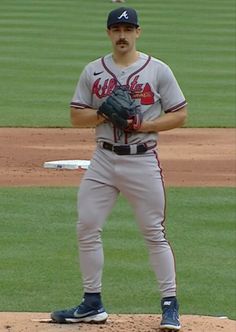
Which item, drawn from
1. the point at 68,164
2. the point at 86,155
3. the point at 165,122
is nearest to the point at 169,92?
the point at 165,122

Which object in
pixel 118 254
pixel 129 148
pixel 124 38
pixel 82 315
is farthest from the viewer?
pixel 118 254

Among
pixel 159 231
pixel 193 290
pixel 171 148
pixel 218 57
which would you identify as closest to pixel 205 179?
pixel 171 148

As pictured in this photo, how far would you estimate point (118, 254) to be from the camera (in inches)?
386

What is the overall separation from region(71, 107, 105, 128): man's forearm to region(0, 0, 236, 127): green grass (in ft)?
33.8

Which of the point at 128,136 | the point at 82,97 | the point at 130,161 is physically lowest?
the point at 130,161

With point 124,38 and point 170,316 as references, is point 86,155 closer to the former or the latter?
point 170,316

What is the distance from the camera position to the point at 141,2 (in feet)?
130

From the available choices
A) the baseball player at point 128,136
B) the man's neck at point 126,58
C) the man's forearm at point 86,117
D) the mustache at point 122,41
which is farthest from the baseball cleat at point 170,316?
the mustache at point 122,41

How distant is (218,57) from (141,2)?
14511mm

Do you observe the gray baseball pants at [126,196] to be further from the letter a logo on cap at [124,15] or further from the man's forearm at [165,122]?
the letter a logo on cap at [124,15]

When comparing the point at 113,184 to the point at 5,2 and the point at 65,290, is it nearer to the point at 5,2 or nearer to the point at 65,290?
the point at 65,290

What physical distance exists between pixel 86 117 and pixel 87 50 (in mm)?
19813

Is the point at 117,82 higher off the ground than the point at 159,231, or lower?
higher

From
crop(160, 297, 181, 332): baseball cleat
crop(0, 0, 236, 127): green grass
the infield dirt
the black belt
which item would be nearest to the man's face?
the black belt
